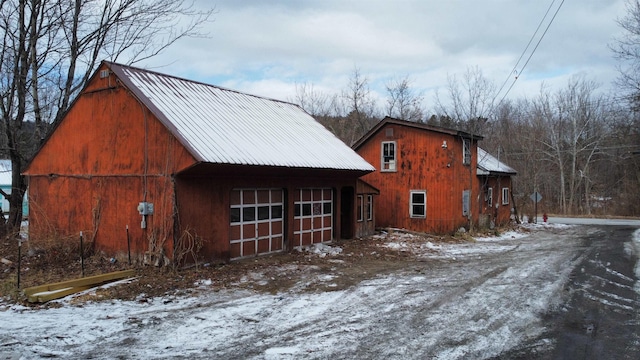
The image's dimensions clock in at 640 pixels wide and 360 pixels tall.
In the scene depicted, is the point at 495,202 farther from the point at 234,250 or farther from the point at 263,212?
the point at 234,250

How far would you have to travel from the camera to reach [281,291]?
10258mm

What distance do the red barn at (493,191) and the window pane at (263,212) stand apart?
14.5m

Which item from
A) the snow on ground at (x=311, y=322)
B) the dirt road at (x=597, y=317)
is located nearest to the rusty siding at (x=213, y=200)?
the snow on ground at (x=311, y=322)

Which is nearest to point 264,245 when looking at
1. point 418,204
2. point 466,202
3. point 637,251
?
point 418,204

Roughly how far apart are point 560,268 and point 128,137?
1268 centimetres

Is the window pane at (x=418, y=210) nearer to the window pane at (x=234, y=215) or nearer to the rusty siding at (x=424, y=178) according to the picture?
the rusty siding at (x=424, y=178)

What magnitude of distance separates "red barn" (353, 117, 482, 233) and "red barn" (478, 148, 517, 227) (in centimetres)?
123

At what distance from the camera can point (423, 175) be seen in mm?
23422

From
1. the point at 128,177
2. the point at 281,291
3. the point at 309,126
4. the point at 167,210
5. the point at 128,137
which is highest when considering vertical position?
the point at 309,126

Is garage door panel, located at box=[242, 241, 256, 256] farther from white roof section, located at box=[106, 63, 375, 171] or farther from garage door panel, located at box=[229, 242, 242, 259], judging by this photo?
white roof section, located at box=[106, 63, 375, 171]

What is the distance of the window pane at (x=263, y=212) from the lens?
14.8 m

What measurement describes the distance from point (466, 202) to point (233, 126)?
13.8 metres

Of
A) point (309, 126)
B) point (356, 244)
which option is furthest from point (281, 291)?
point (309, 126)

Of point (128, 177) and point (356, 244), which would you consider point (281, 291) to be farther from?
point (356, 244)
